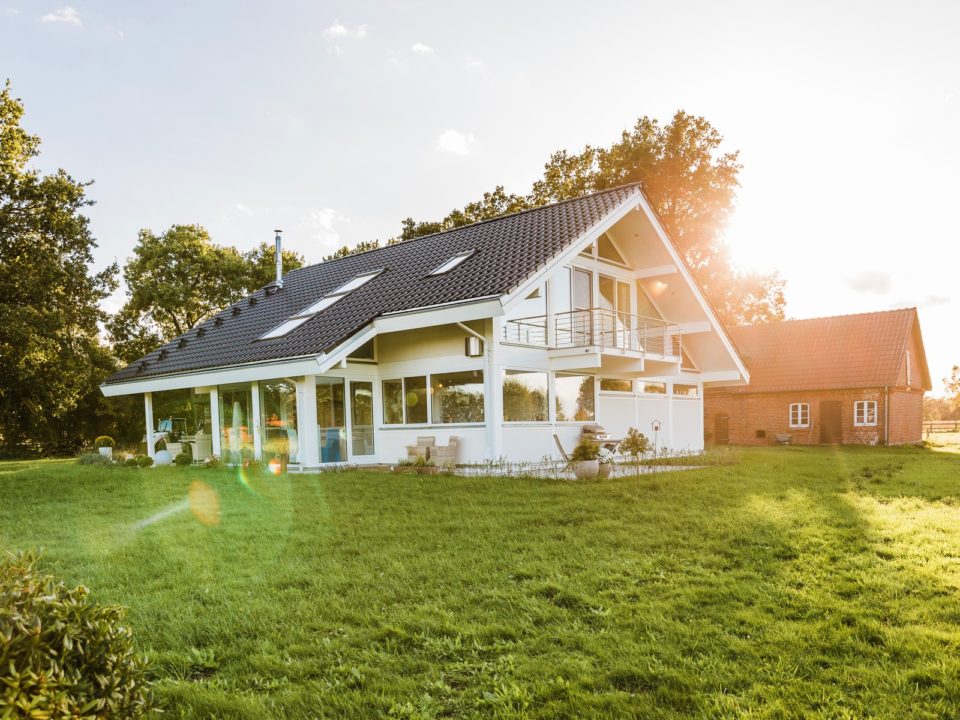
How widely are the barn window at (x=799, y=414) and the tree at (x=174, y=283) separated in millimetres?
24423

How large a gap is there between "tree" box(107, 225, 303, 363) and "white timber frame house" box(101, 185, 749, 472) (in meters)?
13.9

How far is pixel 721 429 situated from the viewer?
3188 cm

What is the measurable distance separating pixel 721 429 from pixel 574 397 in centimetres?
1728

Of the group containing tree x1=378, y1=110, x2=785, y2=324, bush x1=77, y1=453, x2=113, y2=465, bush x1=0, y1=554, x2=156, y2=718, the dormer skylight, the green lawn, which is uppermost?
tree x1=378, y1=110, x2=785, y2=324

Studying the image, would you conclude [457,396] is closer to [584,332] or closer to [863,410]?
[584,332]

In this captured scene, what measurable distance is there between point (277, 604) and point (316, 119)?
1220cm

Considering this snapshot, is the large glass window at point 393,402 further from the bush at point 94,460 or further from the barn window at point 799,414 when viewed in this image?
the barn window at point 799,414

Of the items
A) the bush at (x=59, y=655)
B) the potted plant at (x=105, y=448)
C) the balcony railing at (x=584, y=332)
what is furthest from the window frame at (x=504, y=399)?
the bush at (x=59, y=655)

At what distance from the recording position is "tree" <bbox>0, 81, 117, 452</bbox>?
2122cm

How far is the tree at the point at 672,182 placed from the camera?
31.9m

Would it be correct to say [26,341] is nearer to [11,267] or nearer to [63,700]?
[11,267]

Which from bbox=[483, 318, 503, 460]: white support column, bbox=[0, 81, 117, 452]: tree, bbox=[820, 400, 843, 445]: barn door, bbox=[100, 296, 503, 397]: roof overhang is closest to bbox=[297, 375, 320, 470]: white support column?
bbox=[100, 296, 503, 397]: roof overhang

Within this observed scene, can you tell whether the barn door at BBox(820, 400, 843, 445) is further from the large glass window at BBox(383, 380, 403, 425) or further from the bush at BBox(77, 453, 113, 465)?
the bush at BBox(77, 453, 113, 465)

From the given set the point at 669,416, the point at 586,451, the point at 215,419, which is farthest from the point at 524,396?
the point at 215,419
